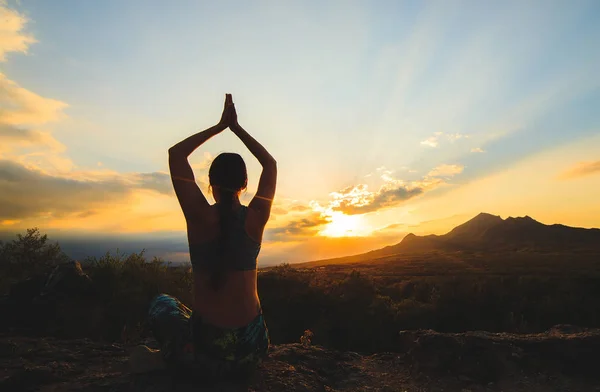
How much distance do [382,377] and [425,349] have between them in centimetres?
79

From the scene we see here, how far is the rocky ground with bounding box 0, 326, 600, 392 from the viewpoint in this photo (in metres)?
3.86

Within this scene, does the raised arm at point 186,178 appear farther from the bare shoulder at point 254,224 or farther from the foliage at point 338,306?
the foliage at point 338,306

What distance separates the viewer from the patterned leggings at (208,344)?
2996 mm

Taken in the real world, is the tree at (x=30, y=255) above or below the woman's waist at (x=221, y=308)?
above

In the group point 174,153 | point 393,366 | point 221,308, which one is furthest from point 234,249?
point 393,366

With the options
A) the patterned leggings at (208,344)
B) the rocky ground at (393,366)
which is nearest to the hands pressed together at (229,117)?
the patterned leggings at (208,344)

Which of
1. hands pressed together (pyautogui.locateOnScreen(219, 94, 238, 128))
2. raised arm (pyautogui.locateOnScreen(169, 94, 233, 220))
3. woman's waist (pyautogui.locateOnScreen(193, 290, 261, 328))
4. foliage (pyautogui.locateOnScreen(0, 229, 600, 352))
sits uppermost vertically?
hands pressed together (pyautogui.locateOnScreen(219, 94, 238, 128))

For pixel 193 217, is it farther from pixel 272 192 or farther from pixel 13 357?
pixel 13 357

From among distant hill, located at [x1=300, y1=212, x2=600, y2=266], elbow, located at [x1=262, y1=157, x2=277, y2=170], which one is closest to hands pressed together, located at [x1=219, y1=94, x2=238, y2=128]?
elbow, located at [x1=262, y1=157, x2=277, y2=170]

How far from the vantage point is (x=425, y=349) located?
499 cm

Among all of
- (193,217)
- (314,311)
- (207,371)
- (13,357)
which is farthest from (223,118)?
(314,311)

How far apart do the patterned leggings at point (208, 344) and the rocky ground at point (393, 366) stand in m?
0.59

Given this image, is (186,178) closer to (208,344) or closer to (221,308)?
(221,308)

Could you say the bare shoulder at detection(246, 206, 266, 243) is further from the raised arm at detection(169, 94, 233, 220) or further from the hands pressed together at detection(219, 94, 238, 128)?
the hands pressed together at detection(219, 94, 238, 128)
